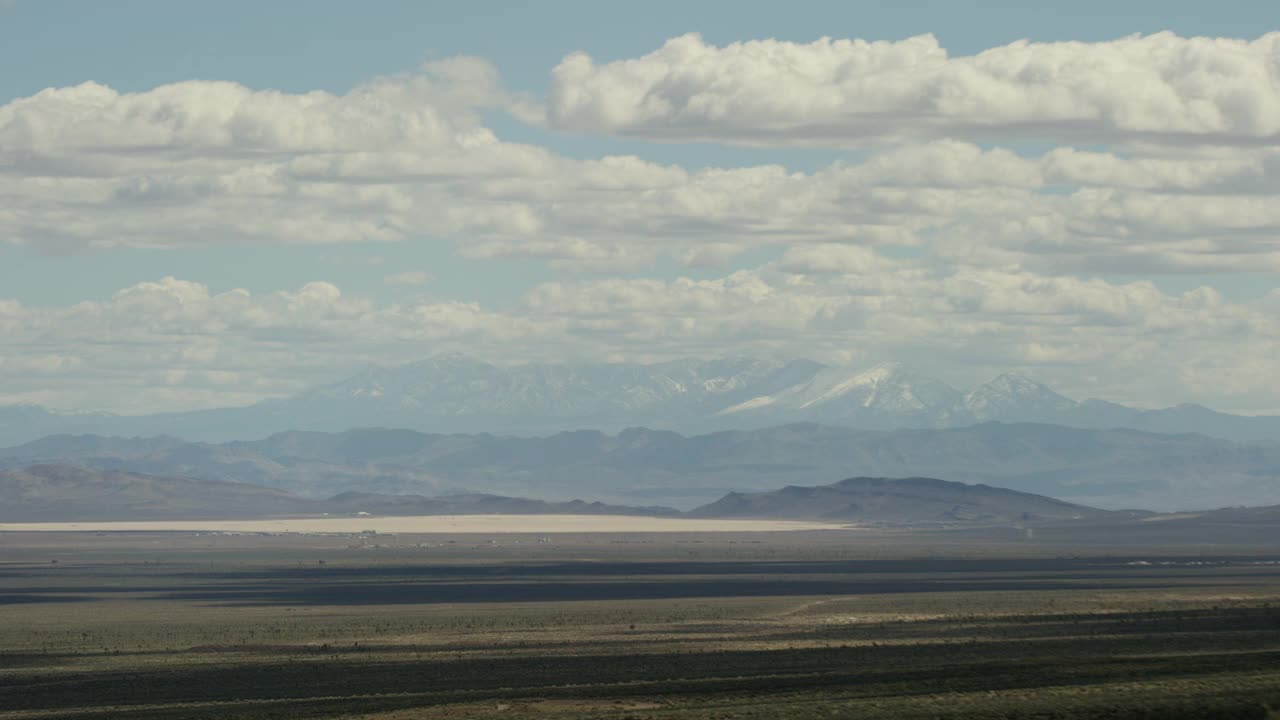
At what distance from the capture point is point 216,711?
64.9 metres

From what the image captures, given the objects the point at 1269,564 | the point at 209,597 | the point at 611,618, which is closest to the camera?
the point at 611,618

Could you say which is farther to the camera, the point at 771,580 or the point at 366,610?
the point at 771,580

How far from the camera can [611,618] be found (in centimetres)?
10756

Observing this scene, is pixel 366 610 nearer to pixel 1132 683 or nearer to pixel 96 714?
pixel 96 714

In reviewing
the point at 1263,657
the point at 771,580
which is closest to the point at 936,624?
the point at 1263,657

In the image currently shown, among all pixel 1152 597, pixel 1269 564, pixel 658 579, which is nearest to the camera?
pixel 1152 597

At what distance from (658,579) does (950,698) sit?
102687 millimetres

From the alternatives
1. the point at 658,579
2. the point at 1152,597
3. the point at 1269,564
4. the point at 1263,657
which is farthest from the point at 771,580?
the point at 1263,657

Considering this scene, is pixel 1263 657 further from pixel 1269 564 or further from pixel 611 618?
pixel 1269 564

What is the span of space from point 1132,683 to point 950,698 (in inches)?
220

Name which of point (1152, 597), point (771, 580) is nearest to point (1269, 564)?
point (771, 580)

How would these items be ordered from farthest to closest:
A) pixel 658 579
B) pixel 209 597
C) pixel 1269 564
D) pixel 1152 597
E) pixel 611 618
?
1. pixel 1269 564
2. pixel 658 579
3. pixel 209 597
4. pixel 1152 597
5. pixel 611 618

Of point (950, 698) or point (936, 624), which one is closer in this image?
point (950, 698)

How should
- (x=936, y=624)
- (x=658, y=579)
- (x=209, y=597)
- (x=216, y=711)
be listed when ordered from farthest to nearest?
(x=658, y=579) < (x=209, y=597) < (x=936, y=624) < (x=216, y=711)
